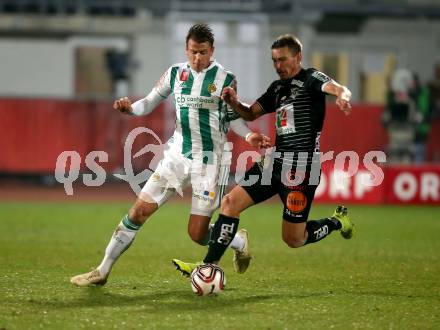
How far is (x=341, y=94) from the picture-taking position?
23.2 ft

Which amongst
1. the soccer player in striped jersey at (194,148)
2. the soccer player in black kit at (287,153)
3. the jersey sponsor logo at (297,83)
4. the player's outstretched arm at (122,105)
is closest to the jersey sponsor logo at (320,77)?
the soccer player in black kit at (287,153)

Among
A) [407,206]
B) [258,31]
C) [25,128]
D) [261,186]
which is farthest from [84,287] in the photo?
[258,31]

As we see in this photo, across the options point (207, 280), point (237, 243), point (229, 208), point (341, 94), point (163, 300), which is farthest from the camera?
point (237, 243)

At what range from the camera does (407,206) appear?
1686 cm

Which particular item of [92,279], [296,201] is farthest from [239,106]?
[92,279]

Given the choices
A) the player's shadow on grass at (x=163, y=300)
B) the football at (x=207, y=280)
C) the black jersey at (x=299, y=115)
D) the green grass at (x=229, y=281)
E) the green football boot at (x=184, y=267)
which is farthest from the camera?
the green football boot at (x=184, y=267)

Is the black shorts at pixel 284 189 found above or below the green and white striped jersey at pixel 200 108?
below

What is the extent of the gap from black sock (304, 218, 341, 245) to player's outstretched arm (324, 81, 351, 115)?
1.29 metres

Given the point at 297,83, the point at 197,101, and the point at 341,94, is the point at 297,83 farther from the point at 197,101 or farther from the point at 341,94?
the point at 197,101

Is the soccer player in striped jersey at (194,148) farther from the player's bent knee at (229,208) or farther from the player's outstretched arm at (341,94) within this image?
A: the player's outstretched arm at (341,94)

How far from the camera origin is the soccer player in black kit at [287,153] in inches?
298

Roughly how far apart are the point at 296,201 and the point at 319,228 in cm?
52

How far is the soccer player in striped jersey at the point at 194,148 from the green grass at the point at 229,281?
43 cm

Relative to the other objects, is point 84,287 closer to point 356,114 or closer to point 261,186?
point 261,186
